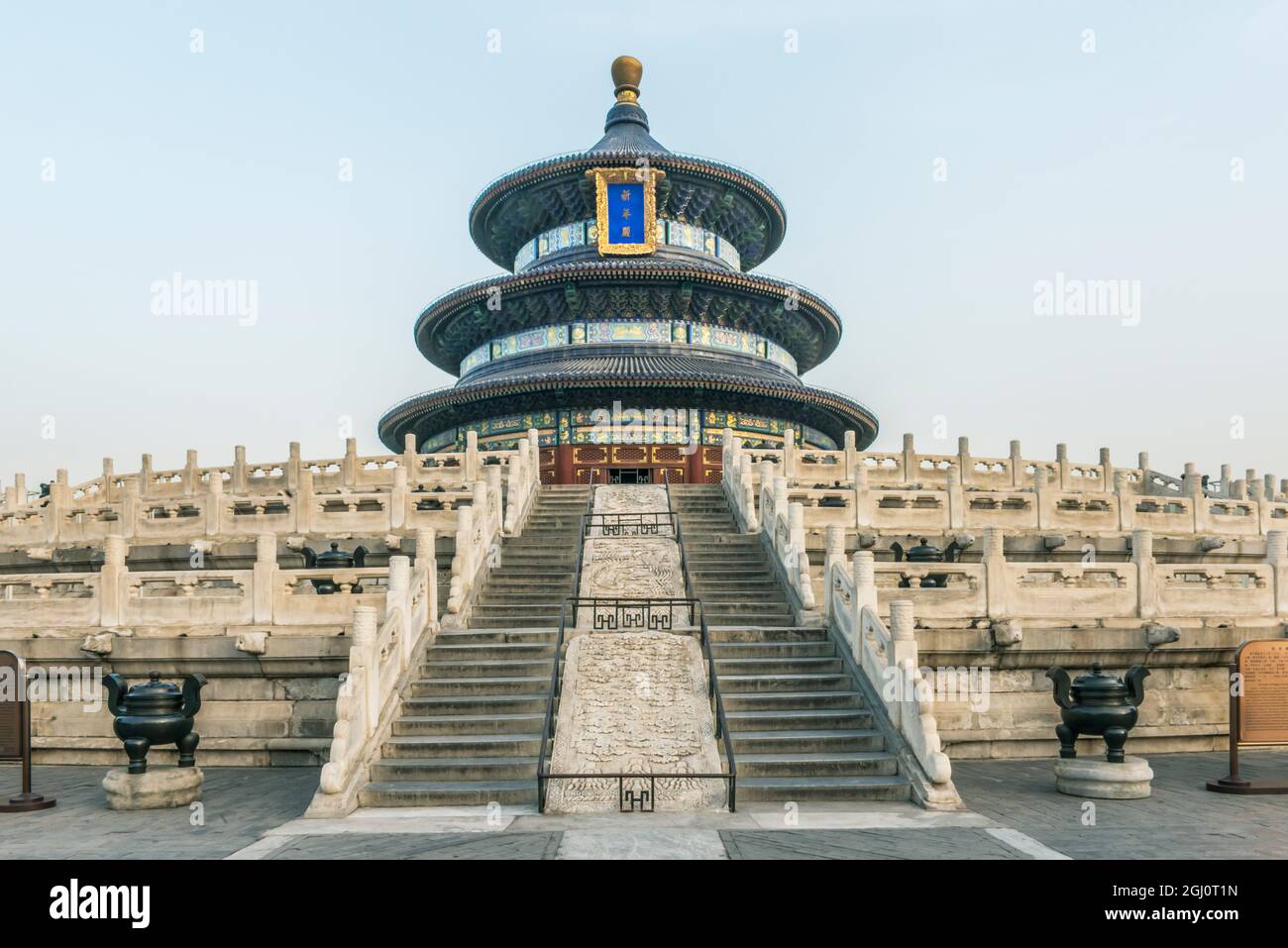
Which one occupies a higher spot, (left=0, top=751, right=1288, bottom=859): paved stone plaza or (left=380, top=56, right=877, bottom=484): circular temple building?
(left=380, top=56, right=877, bottom=484): circular temple building

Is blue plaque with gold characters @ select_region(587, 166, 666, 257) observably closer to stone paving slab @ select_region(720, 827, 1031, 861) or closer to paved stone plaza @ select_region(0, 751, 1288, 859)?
paved stone plaza @ select_region(0, 751, 1288, 859)

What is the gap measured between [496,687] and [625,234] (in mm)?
29427

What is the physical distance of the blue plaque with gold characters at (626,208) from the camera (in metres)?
40.3

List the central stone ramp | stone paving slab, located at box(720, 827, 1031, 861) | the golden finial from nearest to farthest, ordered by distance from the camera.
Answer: stone paving slab, located at box(720, 827, 1031, 861) → the central stone ramp → the golden finial

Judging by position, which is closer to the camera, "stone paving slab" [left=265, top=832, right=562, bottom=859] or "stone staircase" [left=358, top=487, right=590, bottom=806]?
"stone paving slab" [left=265, top=832, right=562, bottom=859]

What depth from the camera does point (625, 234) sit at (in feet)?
134

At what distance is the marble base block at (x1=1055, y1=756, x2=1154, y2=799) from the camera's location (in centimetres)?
1167

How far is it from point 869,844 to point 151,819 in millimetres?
7346

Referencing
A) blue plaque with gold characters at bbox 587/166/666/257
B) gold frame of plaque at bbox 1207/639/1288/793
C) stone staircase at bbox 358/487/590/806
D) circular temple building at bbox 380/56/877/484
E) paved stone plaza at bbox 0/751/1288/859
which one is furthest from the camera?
blue plaque with gold characters at bbox 587/166/666/257

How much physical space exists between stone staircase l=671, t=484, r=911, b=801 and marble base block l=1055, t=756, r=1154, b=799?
78.2 inches

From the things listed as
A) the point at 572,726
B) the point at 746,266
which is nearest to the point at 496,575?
the point at 572,726

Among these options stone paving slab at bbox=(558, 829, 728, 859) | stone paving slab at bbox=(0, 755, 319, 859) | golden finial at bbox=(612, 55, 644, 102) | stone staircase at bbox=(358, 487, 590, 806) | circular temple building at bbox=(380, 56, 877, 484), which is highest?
golden finial at bbox=(612, 55, 644, 102)

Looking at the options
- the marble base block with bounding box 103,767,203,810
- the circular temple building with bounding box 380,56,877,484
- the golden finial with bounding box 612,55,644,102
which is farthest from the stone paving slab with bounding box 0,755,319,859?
the golden finial with bounding box 612,55,644,102
